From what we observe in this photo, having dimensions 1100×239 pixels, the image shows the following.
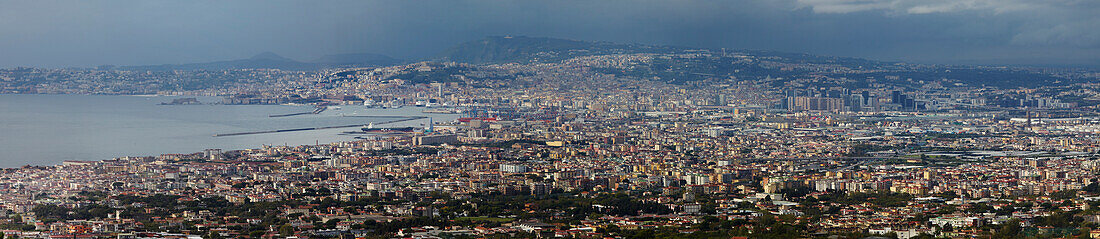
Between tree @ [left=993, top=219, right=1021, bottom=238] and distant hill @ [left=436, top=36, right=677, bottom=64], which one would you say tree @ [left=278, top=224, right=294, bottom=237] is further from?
distant hill @ [left=436, top=36, right=677, bottom=64]

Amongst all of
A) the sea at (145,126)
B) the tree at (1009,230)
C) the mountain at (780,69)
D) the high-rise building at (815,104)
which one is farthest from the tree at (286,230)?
the mountain at (780,69)

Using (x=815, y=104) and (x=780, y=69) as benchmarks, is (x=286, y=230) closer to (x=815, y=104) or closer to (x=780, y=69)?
(x=815, y=104)

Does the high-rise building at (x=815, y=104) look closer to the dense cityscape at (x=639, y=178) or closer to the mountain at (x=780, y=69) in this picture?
the dense cityscape at (x=639, y=178)

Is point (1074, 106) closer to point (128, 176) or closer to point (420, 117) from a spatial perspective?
point (420, 117)

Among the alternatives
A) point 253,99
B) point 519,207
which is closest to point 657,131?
point 519,207

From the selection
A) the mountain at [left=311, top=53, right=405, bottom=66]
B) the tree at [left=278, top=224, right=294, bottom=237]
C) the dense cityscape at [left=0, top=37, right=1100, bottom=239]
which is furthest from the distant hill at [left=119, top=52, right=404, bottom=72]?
the tree at [left=278, top=224, right=294, bottom=237]

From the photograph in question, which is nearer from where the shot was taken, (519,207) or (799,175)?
(519,207)
